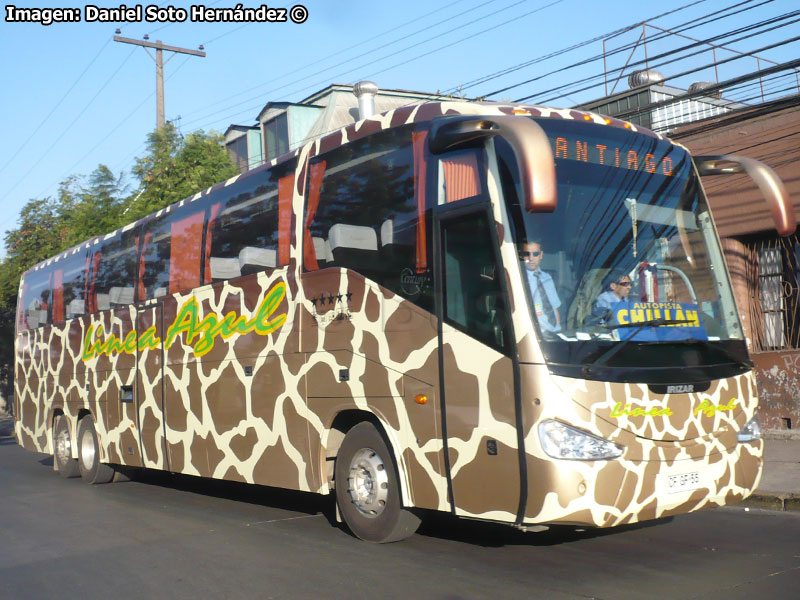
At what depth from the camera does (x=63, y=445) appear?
14609 mm

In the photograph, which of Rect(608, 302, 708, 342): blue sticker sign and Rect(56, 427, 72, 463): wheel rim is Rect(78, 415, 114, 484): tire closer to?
Rect(56, 427, 72, 463): wheel rim

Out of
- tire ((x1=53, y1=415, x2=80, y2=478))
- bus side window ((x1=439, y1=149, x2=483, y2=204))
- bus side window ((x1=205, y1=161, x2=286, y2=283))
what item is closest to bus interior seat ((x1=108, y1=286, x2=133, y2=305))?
bus side window ((x1=205, y1=161, x2=286, y2=283))

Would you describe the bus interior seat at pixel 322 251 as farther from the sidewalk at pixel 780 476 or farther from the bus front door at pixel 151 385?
the sidewalk at pixel 780 476

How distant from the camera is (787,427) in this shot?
14.0 m

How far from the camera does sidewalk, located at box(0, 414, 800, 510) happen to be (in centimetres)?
883

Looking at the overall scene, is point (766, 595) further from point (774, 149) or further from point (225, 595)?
point (774, 149)

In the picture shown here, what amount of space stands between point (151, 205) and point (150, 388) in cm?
1200

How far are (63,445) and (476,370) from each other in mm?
10372

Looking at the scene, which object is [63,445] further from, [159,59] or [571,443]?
[159,59]

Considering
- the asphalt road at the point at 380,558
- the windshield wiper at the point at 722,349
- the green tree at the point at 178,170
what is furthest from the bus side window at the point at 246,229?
the green tree at the point at 178,170

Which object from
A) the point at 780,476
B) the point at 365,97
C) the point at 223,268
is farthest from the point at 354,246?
the point at 365,97

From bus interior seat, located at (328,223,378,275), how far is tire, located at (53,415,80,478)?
827cm

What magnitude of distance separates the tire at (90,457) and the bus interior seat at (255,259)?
539cm

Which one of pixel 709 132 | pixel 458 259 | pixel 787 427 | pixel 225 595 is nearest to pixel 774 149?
pixel 709 132
